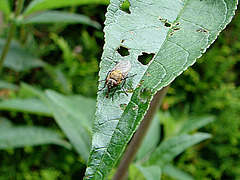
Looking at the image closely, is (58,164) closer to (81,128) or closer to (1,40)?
(81,128)

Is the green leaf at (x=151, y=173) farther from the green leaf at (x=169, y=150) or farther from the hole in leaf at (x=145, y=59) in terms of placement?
the hole in leaf at (x=145, y=59)

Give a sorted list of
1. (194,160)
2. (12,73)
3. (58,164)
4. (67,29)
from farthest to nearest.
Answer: (67,29) < (12,73) < (194,160) < (58,164)

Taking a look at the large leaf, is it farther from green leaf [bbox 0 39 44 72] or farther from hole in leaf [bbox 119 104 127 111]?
hole in leaf [bbox 119 104 127 111]

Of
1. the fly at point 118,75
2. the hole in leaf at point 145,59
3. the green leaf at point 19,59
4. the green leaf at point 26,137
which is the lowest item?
the green leaf at point 26,137

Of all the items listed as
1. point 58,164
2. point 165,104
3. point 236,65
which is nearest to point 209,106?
point 165,104

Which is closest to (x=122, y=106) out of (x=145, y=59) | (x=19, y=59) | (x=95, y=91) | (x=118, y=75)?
(x=118, y=75)

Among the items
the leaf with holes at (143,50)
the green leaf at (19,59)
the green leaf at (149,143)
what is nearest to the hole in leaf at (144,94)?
the leaf with holes at (143,50)
